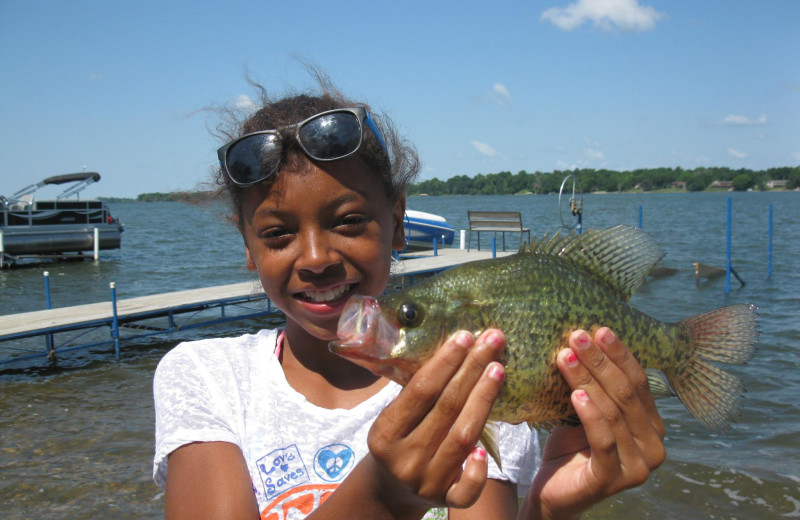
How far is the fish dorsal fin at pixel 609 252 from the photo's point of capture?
7.19 feet

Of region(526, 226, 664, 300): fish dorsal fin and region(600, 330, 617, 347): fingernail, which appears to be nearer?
region(600, 330, 617, 347): fingernail

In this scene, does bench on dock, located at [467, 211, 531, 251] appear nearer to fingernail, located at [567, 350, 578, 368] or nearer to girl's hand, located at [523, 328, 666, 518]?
girl's hand, located at [523, 328, 666, 518]

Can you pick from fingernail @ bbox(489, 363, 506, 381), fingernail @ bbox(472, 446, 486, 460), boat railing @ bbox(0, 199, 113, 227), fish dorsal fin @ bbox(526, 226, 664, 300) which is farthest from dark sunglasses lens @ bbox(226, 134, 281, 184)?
boat railing @ bbox(0, 199, 113, 227)

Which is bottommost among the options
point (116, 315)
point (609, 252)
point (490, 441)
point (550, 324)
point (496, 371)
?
point (116, 315)

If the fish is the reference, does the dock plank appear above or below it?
below

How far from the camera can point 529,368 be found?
188 centimetres

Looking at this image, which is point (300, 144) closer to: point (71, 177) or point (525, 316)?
point (525, 316)

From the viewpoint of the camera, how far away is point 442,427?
1816mm

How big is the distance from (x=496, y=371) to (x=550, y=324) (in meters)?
0.29

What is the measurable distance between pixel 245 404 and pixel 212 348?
1.04 feet

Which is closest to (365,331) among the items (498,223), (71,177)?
(498,223)

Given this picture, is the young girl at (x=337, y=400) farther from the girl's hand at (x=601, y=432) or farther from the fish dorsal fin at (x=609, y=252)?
the fish dorsal fin at (x=609, y=252)

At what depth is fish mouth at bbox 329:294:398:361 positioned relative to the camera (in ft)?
6.06

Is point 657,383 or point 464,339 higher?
point 464,339
